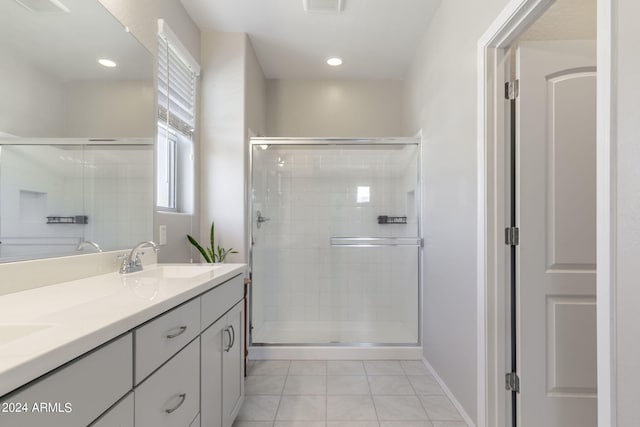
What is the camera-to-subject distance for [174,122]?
2.28 metres

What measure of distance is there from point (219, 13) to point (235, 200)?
141 centimetres

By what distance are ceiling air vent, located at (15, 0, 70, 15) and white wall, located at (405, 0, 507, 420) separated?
184cm

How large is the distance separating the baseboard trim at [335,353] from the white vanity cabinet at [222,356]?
93 cm

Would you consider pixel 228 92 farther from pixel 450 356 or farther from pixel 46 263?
pixel 450 356

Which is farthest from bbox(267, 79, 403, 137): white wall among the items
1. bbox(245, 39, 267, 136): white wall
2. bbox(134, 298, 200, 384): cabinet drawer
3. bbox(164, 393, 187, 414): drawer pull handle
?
bbox(164, 393, 187, 414): drawer pull handle

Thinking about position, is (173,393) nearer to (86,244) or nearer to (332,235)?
(86,244)

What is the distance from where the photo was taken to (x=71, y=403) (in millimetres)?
622

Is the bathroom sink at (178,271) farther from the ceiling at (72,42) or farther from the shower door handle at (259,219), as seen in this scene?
the shower door handle at (259,219)

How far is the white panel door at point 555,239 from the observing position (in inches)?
58.7

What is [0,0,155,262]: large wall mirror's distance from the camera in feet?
3.51

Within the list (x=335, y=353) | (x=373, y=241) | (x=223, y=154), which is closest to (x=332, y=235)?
(x=373, y=241)

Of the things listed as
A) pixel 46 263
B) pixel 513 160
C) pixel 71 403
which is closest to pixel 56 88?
pixel 46 263

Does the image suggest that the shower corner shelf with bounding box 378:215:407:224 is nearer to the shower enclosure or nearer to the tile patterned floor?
the shower enclosure

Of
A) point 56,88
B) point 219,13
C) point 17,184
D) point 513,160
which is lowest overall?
point 17,184
